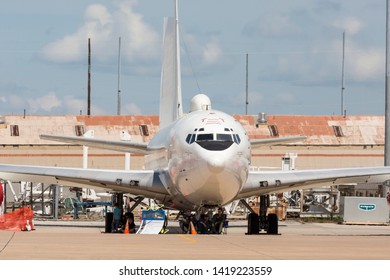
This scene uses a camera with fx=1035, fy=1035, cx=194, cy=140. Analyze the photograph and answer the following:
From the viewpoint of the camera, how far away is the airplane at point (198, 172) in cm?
3650

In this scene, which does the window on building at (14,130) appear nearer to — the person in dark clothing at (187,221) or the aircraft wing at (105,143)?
the aircraft wing at (105,143)

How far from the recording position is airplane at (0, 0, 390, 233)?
120 ft

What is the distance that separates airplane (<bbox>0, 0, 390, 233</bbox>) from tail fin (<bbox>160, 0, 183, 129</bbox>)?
19.7ft

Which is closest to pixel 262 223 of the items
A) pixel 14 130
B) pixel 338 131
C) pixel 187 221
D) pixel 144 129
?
pixel 187 221

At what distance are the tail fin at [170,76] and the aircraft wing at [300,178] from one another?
516 inches

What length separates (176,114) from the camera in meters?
54.4

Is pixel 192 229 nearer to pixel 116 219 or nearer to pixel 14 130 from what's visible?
pixel 116 219

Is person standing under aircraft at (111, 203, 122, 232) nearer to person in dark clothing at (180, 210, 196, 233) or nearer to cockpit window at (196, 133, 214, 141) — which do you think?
person in dark clothing at (180, 210, 196, 233)

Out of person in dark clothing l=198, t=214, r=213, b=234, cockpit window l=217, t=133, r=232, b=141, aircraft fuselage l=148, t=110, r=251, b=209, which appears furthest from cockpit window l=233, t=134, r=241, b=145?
person in dark clothing l=198, t=214, r=213, b=234

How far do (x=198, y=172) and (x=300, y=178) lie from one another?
23.1ft

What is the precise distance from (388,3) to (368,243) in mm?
30319

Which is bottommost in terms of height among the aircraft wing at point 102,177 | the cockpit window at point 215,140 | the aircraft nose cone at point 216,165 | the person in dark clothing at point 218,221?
the person in dark clothing at point 218,221

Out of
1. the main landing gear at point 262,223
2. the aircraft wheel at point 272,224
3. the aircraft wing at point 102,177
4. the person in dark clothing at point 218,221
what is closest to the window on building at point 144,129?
the aircraft wing at point 102,177

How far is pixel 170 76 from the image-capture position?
5741 centimetres
